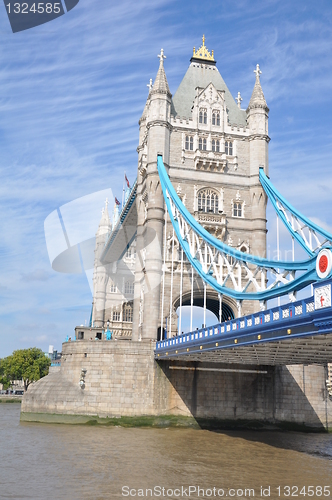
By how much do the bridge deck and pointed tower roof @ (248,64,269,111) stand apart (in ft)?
75.7

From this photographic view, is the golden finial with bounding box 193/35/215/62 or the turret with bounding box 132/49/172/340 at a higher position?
the golden finial with bounding box 193/35/215/62

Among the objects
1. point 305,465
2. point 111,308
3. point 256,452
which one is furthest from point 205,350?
point 111,308

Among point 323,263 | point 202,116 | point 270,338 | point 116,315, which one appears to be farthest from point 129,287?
point 323,263

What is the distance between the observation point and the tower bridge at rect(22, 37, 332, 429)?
98.5 feet

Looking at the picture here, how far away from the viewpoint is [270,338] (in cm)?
1928

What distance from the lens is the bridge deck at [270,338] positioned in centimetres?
1659

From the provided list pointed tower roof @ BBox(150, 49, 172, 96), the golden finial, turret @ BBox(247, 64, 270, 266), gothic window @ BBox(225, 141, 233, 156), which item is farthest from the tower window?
the golden finial

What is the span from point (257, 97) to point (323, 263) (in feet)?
102

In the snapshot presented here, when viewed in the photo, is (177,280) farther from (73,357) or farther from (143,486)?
(143,486)

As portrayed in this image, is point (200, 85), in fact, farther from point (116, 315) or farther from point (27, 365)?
point (27, 365)

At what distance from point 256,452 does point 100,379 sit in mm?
12585

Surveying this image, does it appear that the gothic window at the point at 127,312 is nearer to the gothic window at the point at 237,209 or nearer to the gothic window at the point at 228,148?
the gothic window at the point at 237,209

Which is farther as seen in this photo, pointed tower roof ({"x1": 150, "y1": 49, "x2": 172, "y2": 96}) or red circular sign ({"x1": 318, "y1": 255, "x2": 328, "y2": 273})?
pointed tower roof ({"x1": 150, "y1": 49, "x2": 172, "y2": 96})

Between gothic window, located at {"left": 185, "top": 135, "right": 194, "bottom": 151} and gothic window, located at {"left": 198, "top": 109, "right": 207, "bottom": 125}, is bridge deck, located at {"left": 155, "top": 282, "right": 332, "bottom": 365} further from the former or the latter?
gothic window, located at {"left": 198, "top": 109, "right": 207, "bottom": 125}
